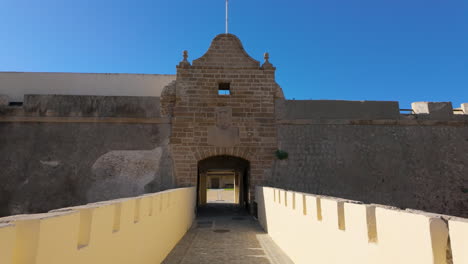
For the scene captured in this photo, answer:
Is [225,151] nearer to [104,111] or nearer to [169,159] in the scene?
[169,159]

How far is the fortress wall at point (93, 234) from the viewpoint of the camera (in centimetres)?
173

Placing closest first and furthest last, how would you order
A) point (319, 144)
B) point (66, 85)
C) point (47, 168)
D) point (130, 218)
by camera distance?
point (130, 218) < point (47, 168) < point (319, 144) < point (66, 85)

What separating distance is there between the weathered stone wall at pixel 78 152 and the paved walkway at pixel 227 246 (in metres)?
3.06

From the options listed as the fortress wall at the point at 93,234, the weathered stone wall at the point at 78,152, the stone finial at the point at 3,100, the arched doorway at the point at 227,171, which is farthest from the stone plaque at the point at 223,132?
the stone finial at the point at 3,100

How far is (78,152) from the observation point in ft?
33.3

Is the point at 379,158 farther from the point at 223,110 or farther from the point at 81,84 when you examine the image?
the point at 81,84

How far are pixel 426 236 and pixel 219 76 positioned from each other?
9623mm

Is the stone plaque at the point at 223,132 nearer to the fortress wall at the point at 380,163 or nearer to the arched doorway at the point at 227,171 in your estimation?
the arched doorway at the point at 227,171

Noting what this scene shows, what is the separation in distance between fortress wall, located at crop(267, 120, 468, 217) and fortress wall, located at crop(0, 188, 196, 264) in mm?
6311

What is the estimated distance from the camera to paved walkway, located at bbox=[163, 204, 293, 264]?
17.0ft

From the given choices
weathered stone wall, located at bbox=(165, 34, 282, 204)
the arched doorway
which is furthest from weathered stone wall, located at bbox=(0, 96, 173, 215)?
the arched doorway

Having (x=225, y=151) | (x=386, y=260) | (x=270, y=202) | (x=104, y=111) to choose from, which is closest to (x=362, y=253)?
(x=386, y=260)

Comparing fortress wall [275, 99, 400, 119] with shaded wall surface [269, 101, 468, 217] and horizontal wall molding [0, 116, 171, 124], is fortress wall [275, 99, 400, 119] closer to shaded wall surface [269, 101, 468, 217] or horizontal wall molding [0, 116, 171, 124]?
shaded wall surface [269, 101, 468, 217]

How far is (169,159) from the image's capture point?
33.8 ft
